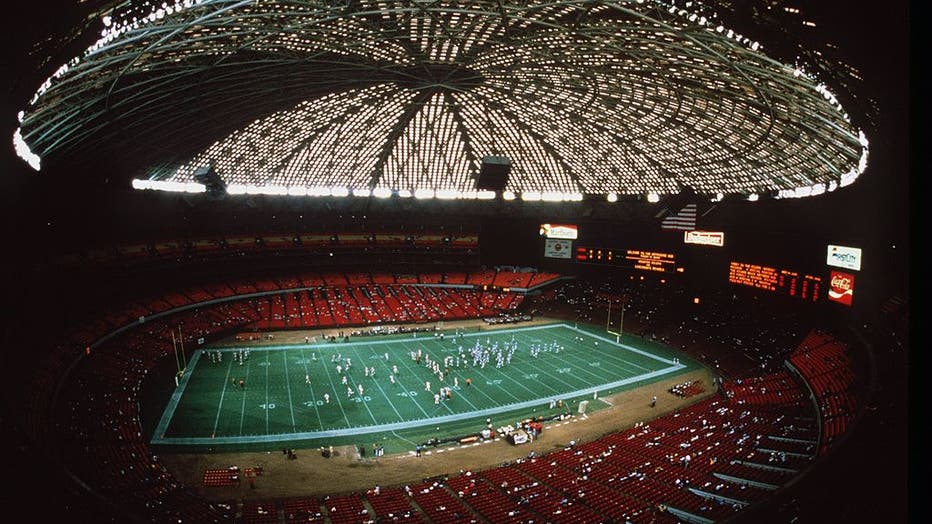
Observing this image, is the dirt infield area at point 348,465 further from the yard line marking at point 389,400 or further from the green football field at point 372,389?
the yard line marking at point 389,400

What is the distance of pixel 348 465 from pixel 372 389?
11129 mm

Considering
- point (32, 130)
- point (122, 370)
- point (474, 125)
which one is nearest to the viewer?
point (32, 130)

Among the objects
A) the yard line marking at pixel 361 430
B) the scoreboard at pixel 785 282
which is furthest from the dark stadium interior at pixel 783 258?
the yard line marking at pixel 361 430

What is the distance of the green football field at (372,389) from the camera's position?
31.1m

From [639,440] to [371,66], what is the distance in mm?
28103

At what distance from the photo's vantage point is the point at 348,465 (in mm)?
27062

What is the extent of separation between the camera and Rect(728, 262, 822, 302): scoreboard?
1686 inches

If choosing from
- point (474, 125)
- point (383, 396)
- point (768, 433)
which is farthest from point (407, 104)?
point (768, 433)

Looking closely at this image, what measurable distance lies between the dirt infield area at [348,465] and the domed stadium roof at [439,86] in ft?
61.3

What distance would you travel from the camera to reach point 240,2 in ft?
66.0

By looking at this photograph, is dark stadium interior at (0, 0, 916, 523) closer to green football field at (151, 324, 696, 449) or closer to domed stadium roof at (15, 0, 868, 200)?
domed stadium roof at (15, 0, 868, 200)

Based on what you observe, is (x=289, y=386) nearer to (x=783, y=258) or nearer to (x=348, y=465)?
(x=348, y=465)

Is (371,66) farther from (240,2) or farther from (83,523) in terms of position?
(83,523)

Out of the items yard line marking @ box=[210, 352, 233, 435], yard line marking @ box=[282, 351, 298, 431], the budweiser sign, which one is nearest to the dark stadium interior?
the budweiser sign
